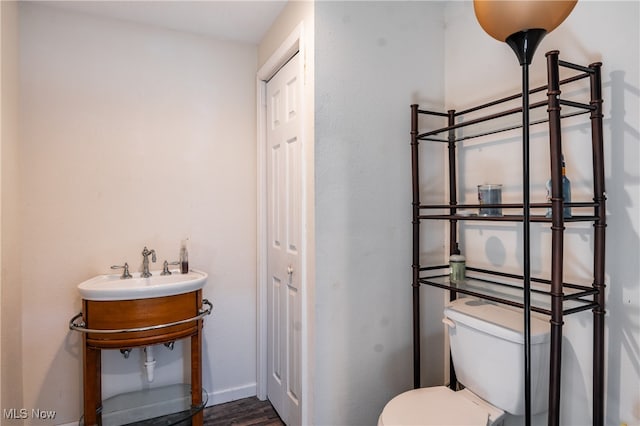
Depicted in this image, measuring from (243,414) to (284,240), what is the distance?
1070 mm

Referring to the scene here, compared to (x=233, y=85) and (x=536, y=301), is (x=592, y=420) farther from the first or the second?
(x=233, y=85)

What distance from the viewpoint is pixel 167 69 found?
212 centimetres

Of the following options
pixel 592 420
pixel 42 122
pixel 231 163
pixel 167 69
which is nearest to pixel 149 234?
pixel 231 163

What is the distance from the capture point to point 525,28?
1.02 m

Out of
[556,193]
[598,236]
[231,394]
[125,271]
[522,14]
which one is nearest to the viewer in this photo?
[522,14]

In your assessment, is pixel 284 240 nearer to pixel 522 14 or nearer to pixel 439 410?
pixel 439 410

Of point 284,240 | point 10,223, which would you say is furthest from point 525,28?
point 10,223

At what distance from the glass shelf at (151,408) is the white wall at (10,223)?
43 cm

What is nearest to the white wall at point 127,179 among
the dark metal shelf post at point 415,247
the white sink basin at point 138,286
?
the white sink basin at point 138,286

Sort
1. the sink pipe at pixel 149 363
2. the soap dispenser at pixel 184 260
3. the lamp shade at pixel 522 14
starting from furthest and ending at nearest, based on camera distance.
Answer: the soap dispenser at pixel 184 260, the sink pipe at pixel 149 363, the lamp shade at pixel 522 14

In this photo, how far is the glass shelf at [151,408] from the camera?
184cm

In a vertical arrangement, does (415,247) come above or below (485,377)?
above

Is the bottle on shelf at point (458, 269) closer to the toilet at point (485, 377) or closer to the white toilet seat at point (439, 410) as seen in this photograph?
the toilet at point (485, 377)

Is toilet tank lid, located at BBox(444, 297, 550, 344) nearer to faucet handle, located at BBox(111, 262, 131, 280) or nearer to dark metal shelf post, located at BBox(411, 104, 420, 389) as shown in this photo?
dark metal shelf post, located at BBox(411, 104, 420, 389)
